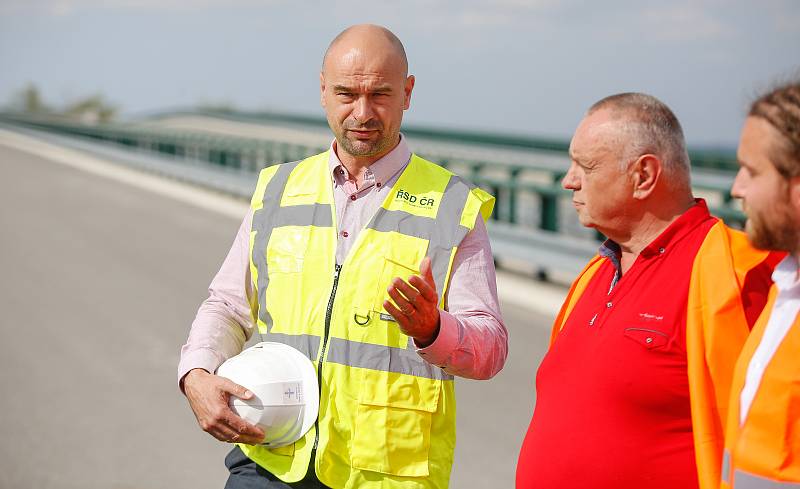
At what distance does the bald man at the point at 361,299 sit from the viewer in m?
3.24

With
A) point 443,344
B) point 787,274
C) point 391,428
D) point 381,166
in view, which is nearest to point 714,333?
point 787,274

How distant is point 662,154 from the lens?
3123mm

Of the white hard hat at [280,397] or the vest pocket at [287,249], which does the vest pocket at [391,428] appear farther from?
the vest pocket at [287,249]

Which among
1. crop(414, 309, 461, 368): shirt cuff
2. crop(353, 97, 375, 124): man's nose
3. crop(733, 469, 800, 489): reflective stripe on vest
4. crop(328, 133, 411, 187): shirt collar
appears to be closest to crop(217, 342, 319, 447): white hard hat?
crop(414, 309, 461, 368): shirt cuff

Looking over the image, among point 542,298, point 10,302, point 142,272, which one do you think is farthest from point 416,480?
point 142,272

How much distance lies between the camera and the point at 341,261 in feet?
11.1

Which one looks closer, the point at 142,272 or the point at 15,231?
the point at 142,272

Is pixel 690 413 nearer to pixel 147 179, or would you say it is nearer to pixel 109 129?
Answer: pixel 147 179

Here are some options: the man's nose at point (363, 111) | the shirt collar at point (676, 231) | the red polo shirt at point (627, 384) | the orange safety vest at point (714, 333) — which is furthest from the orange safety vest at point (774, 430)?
the man's nose at point (363, 111)

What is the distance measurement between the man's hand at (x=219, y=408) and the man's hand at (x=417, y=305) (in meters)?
0.53

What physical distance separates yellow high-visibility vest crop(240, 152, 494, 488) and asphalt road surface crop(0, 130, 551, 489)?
2941 millimetres

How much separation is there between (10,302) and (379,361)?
834 cm

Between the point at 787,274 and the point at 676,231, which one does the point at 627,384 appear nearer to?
the point at 676,231

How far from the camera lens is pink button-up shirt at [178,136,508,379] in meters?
3.18
